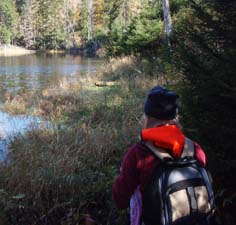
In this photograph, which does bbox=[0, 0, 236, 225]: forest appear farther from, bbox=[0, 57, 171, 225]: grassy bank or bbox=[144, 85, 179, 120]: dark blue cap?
bbox=[144, 85, 179, 120]: dark blue cap

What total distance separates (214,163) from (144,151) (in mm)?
1302

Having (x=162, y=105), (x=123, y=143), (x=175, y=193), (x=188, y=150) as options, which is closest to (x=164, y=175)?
(x=175, y=193)

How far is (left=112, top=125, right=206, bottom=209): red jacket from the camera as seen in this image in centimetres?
200

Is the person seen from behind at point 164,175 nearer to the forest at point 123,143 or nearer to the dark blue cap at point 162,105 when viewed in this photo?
the dark blue cap at point 162,105

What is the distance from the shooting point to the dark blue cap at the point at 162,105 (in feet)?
6.89

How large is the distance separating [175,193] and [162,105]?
0.48 m

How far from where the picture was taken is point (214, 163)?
124 inches

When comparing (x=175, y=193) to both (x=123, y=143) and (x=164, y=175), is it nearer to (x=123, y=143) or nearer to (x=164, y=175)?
(x=164, y=175)

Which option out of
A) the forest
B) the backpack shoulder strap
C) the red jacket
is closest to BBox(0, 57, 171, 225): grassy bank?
the forest

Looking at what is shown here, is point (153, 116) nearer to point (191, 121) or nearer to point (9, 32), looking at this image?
point (191, 121)

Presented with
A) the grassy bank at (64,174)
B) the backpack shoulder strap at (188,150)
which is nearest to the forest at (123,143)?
the grassy bank at (64,174)

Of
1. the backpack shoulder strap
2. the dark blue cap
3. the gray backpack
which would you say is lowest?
the gray backpack

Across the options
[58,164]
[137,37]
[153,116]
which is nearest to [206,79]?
[153,116]

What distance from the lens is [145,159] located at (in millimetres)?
2031
